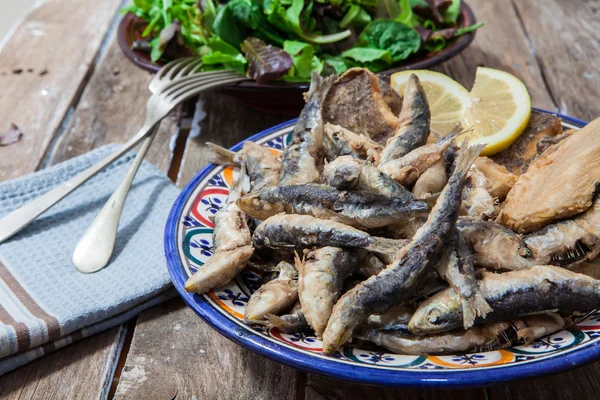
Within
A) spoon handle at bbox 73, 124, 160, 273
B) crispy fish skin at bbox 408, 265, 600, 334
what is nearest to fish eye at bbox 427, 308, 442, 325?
crispy fish skin at bbox 408, 265, 600, 334

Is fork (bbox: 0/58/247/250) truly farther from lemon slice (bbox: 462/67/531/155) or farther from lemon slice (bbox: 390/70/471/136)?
lemon slice (bbox: 462/67/531/155)

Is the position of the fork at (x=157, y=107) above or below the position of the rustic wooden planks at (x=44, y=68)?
above

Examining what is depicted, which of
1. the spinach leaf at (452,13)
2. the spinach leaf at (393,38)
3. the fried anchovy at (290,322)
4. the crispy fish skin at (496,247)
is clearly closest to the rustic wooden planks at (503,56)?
the spinach leaf at (452,13)

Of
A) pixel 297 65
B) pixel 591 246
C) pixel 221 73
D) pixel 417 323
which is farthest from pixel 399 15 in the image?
pixel 417 323

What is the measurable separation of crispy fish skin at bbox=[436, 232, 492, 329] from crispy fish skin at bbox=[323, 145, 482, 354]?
31 mm

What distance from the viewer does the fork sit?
2.12 metres

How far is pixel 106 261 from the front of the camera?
6.56ft

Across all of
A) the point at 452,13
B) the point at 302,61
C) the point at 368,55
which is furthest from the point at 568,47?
the point at 302,61

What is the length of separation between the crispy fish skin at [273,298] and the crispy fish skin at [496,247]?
451 mm

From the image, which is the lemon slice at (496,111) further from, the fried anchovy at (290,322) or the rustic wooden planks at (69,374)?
the rustic wooden planks at (69,374)

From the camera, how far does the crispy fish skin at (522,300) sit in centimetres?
133

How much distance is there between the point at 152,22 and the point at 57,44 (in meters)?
0.95

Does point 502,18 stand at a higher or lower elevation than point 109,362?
higher

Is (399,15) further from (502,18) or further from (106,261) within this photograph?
(106,261)
